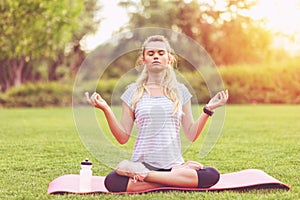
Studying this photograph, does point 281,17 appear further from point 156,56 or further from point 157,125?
point 157,125

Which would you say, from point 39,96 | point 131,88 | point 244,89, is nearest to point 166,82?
point 131,88

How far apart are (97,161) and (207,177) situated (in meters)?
2.01

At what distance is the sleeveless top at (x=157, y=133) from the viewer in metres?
3.87

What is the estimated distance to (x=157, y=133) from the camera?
389 centimetres

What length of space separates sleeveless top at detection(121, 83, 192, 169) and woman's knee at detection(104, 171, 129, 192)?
6.3 inches

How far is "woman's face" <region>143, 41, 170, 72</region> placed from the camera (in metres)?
3.94

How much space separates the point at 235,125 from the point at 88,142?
22.8 ft

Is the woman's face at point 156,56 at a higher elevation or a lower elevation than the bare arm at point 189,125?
higher

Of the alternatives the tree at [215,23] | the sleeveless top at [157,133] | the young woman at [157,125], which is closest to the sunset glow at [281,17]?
the tree at [215,23]

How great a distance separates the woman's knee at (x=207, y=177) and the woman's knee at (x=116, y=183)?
0.51m

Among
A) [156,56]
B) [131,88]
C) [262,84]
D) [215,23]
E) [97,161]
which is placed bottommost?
[97,161]

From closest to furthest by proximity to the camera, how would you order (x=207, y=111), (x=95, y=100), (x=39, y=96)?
(x=95, y=100) → (x=207, y=111) → (x=39, y=96)

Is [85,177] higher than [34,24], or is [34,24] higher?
[34,24]

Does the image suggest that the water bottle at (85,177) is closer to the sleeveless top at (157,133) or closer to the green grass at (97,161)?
the green grass at (97,161)
